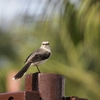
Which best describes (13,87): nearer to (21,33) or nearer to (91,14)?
(21,33)

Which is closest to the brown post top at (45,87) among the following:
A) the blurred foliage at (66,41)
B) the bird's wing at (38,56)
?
the bird's wing at (38,56)

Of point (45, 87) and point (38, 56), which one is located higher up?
point (38, 56)

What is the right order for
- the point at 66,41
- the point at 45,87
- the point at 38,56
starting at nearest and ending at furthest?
the point at 45,87, the point at 38,56, the point at 66,41

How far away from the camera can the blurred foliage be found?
17.3ft

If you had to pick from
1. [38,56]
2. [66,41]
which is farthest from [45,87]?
[66,41]

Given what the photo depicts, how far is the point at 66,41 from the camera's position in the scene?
18.1 ft

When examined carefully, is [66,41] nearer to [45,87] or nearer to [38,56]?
[38,56]

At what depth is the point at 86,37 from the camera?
5285 millimetres

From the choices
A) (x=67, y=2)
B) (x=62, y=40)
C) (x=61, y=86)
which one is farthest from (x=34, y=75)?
(x=62, y=40)

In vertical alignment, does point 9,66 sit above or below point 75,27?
below

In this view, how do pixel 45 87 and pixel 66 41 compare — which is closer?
pixel 45 87

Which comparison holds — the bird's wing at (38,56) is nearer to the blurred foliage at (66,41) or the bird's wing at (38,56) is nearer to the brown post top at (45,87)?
the blurred foliage at (66,41)

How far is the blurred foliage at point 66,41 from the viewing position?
208 inches

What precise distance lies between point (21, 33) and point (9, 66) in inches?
22.1
